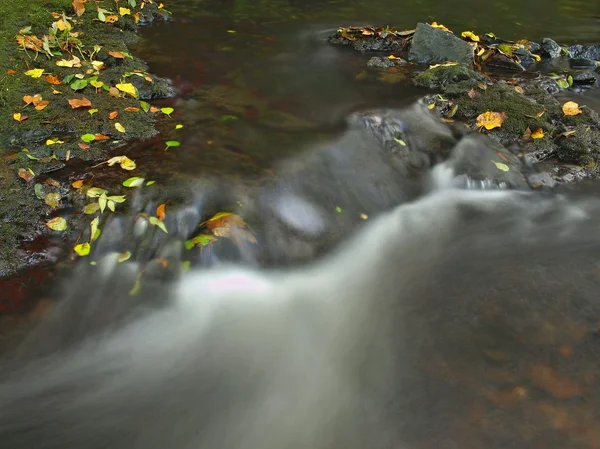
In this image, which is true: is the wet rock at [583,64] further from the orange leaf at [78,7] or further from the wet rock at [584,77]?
the orange leaf at [78,7]

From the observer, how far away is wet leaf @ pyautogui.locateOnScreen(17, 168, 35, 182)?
441 cm

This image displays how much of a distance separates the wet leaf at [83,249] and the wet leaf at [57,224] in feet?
0.79

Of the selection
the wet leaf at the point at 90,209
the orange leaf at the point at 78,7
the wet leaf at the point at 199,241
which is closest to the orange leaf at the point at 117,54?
the orange leaf at the point at 78,7

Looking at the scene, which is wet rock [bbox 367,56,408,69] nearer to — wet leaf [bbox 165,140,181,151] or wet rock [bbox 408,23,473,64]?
wet rock [bbox 408,23,473,64]

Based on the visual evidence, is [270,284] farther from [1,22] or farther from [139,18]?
[139,18]

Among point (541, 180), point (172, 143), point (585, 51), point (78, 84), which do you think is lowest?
point (541, 180)

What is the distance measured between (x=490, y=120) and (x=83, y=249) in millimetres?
5008

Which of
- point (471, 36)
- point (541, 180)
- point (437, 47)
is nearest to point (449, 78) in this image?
point (437, 47)

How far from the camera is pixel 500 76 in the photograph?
7.91 m

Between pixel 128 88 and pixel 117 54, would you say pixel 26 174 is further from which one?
pixel 117 54

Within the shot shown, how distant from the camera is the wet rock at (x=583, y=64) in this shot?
8.53 metres

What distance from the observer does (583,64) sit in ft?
28.2

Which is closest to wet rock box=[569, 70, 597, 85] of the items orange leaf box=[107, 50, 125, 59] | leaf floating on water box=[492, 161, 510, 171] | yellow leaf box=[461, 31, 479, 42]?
yellow leaf box=[461, 31, 479, 42]

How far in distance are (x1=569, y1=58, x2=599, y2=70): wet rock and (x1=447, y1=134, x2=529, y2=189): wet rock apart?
13.2 feet
